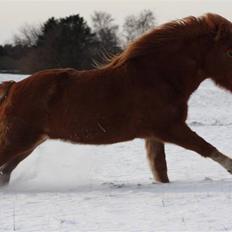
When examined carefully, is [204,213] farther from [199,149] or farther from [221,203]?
[199,149]

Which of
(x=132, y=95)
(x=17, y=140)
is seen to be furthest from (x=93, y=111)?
(x=17, y=140)

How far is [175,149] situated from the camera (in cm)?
1100

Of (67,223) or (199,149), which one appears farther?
(199,149)

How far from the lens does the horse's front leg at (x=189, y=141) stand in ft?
20.9

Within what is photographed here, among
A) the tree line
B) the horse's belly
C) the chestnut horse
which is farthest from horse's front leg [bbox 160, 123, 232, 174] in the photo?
the tree line

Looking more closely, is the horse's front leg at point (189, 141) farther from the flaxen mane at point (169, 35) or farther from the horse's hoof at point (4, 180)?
the horse's hoof at point (4, 180)

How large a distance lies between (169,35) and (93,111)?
4.36 ft

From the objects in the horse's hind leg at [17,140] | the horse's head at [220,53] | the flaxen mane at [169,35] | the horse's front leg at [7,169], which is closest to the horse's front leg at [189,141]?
the horse's head at [220,53]

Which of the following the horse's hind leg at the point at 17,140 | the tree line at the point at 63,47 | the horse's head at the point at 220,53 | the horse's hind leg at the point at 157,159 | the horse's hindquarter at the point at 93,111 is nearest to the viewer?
the horse's hindquarter at the point at 93,111

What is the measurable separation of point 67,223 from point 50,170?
392 cm

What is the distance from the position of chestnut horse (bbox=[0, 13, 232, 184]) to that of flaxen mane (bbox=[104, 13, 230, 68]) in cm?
1

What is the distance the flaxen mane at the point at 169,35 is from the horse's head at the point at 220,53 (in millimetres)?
35

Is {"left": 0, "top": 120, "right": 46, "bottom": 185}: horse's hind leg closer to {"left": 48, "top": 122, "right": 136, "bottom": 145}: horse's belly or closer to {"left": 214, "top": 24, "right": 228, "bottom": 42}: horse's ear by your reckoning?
{"left": 48, "top": 122, "right": 136, "bottom": 145}: horse's belly

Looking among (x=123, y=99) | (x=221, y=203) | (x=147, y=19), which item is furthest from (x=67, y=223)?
(x=147, y=19)
